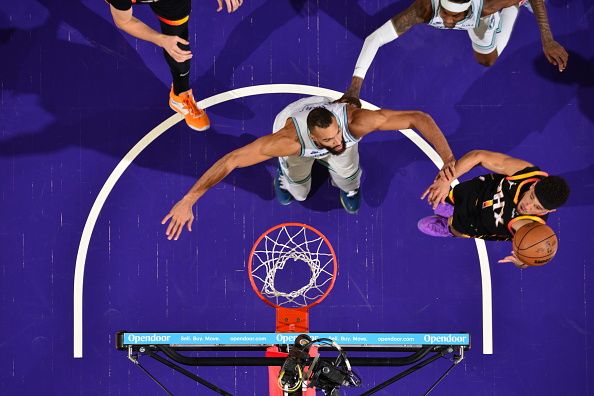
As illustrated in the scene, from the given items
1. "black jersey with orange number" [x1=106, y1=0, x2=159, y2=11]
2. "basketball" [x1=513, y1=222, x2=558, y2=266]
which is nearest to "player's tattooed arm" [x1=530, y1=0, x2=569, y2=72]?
"basketball" [x1=513, y1=222, x2=558, y2=266]

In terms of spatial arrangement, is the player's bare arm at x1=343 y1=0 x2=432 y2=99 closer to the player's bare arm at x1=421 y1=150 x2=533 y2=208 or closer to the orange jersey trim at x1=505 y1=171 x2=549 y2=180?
the player's bare arm at x1=421 y1=150 x2=533 y2=208

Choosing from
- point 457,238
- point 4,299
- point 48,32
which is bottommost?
point 4,299

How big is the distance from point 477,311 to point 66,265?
4615mm

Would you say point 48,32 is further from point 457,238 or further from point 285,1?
point 457,238

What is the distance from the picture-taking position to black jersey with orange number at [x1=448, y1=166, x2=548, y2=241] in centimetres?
675

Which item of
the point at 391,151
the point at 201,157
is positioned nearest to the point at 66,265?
the point at 201,157

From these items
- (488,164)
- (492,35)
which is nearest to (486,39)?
(492,35)

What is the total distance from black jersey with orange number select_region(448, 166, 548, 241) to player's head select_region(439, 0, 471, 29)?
1.86m

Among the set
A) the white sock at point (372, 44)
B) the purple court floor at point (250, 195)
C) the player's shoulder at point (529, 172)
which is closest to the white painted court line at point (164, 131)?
the purple court floor at point (250, 195)

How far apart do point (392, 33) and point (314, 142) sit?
177 cm

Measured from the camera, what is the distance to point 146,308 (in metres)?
8.52

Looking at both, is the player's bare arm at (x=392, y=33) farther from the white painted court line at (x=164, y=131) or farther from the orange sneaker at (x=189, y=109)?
the orange sneaker at (x=189, y=109)

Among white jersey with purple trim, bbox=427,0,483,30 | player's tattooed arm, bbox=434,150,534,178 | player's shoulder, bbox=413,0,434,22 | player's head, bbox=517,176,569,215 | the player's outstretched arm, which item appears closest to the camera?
player's head, bbox=517,176,569,215

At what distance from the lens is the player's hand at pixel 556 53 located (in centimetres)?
839
